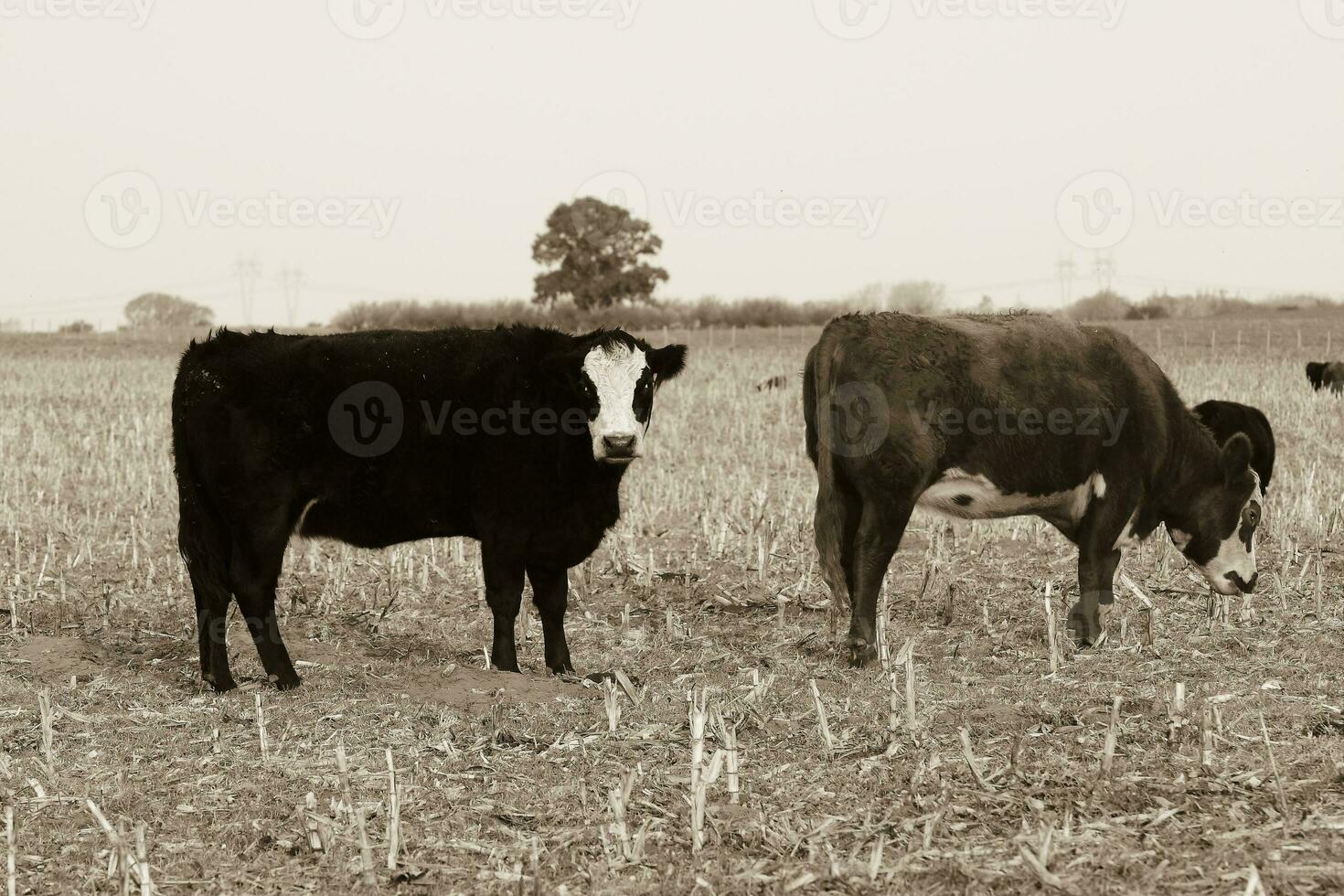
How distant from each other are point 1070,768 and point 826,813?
43.6 inches

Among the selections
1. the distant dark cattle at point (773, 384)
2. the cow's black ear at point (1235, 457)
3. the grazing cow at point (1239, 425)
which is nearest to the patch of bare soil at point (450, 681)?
the cow's black ear at point (1235, 457)

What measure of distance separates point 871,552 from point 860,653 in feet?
1.85

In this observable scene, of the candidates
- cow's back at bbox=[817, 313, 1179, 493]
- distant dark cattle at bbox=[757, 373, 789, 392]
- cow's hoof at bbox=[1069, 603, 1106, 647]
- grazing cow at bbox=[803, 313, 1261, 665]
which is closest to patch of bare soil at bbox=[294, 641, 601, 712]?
grazing cow at bbox=[803, 313, 1261, 665]

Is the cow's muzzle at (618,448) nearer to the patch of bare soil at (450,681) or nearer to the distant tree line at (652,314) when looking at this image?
the patch of bare soil at (450,681)

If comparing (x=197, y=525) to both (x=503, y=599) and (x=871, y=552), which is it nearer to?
(x=503, y=599)

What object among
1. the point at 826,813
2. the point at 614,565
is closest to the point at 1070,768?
the point at 826,813

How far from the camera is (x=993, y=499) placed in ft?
25.9

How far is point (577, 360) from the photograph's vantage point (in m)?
7.36

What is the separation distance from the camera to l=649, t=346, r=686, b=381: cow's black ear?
7.64 metres

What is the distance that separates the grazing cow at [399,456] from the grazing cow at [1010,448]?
1230 mm

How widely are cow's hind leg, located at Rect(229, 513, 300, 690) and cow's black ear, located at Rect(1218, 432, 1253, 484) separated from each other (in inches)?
236

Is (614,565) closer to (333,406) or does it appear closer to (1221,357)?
(333,406)

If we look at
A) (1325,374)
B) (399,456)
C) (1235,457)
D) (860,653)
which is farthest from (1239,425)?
(1325,374)

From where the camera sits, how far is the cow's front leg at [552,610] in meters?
7.38
